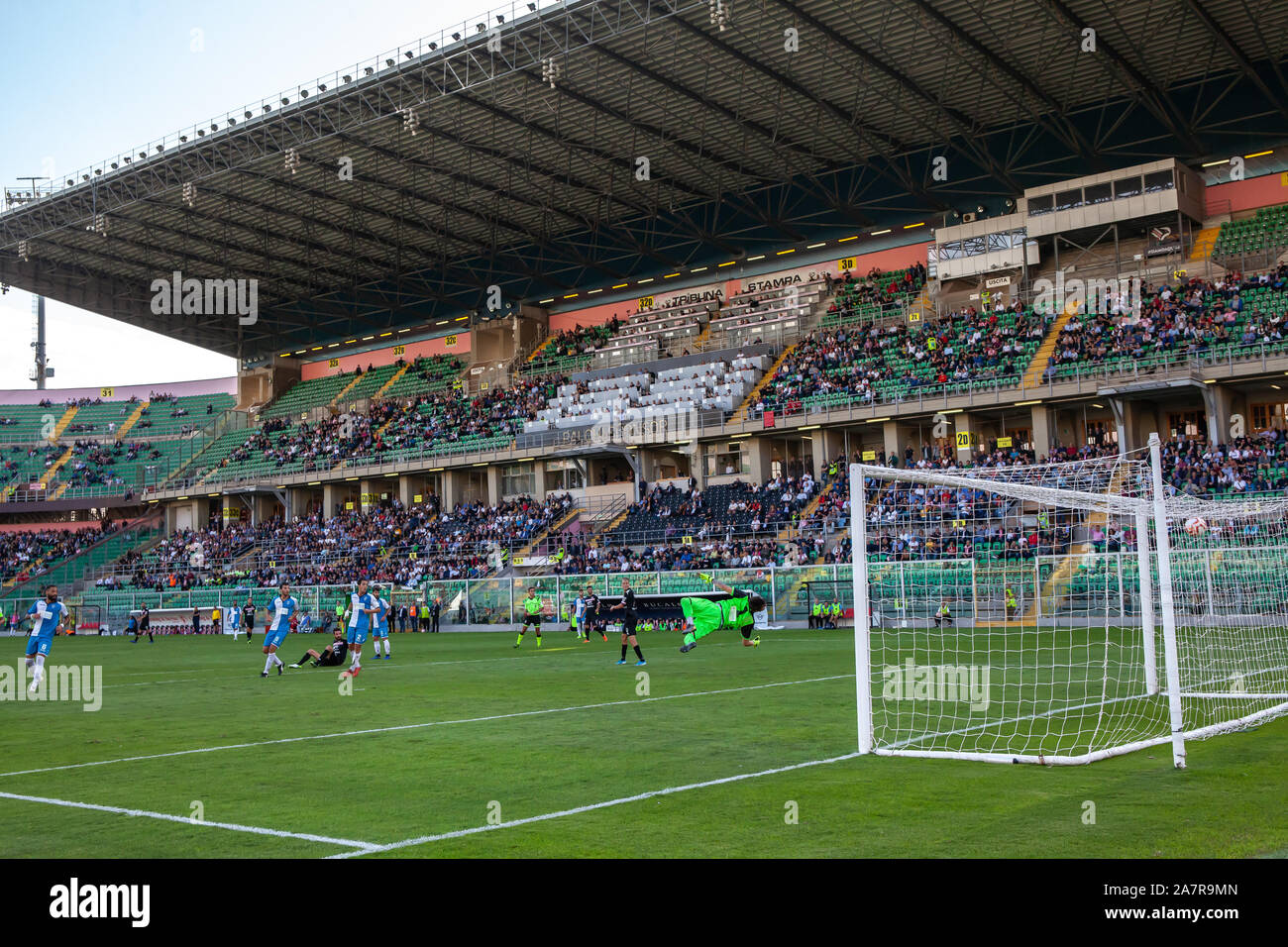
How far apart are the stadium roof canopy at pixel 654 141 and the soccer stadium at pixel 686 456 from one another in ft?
0.84

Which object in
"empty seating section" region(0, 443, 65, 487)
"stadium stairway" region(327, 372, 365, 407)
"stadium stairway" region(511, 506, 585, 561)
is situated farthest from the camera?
"empty seating section" region(0, 443, 65, 487)

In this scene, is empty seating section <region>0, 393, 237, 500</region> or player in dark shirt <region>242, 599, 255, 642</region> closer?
player in dark shirt <region>242, 599, 255, 642</region>

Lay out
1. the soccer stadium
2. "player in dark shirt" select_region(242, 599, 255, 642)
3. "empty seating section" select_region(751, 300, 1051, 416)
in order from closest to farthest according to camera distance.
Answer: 1. the soccer stadium
2. "player in dark shirt" select_region(242, 599, 255, 642)
3. "empty seating section" select_region(751, 300, 1051, 416)

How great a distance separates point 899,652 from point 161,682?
14.9m

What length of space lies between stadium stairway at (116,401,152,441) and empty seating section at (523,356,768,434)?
3844 centimetres

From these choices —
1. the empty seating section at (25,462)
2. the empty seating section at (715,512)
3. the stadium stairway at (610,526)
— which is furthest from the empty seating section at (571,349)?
the empty seating section at (25,462)

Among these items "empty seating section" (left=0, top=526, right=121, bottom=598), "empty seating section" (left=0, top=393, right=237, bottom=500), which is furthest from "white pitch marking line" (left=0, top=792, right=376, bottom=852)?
"empty seating section" (left=0, top=393, right=237, bottom=500)

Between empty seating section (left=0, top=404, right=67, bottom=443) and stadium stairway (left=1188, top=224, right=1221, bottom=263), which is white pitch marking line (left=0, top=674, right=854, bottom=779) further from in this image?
empty seating section (left=0, top=404, right=67, bottom=443)

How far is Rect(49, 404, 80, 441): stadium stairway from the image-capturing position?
7838cm

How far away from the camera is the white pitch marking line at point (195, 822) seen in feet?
23.0

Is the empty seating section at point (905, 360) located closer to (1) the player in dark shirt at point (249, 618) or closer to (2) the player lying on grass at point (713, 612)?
(1) the player in dark shirt at point (249, 618)

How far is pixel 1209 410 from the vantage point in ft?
128

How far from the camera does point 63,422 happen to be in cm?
7962
